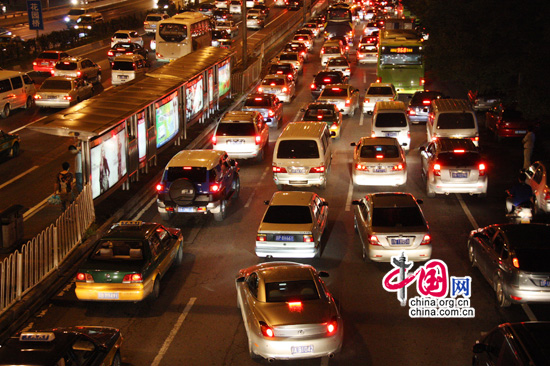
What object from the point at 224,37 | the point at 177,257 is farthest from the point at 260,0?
the point at 177,257

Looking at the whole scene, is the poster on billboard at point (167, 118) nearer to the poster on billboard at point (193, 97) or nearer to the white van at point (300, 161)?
the poster on billboard at point (193, 97)

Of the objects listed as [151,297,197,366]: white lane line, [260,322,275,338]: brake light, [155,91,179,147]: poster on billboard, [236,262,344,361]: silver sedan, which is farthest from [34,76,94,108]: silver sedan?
[260,322,275,338]: brake light

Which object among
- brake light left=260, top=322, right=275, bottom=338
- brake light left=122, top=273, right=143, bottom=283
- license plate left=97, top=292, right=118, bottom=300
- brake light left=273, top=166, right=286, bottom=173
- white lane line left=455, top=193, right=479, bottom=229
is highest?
brake light left=260, top=322, right=275, bottom=338

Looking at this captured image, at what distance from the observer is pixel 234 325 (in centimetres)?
1362

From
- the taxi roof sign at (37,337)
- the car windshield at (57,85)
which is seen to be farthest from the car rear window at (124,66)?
the taxi roof sign at (37,337)

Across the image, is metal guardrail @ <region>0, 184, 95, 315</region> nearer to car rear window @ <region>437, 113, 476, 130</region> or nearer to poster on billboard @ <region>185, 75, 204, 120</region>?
poster on billboard @ <region>185, 75, 204, 120</region>

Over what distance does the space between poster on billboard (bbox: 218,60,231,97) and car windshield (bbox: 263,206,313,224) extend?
1965cm

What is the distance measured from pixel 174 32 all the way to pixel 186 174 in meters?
28.2

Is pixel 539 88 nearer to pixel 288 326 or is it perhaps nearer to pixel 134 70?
pixel 288 326

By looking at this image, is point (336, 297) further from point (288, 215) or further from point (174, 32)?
point (174, 32)

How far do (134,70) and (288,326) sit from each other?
30701 mm

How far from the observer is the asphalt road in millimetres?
12492

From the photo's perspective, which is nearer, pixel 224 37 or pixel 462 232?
pixel 462 232

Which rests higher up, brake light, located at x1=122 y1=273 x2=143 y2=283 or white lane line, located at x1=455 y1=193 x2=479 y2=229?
brake light, located at x1=122 y1=273 x2=143 y2=283
